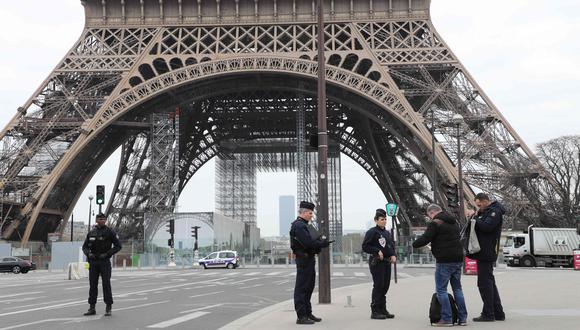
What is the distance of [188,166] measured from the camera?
5597 centimetres

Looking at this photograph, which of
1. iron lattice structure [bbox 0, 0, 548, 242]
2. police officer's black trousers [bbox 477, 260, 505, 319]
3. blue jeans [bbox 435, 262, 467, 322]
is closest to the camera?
blue jeans [bbox 435, 262, 467, 322]

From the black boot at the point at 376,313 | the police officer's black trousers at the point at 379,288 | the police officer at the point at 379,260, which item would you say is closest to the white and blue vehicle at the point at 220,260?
the police officer at the point at 379,260

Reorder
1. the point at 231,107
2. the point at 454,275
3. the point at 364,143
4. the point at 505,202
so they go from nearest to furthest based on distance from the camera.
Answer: the point at 454,275, the point at 505,202, the point at 231,107, the point at 364,143

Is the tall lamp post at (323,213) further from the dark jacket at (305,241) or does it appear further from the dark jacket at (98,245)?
the dark jacket at (98,245)

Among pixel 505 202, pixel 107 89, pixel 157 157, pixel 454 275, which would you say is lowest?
pixel 454 275

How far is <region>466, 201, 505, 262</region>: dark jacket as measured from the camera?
9.02 meters

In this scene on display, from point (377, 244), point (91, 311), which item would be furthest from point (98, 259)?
point (377, 244)

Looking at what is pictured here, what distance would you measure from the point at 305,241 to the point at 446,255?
1.99 m

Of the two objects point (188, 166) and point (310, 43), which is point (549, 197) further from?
point (188, 166)

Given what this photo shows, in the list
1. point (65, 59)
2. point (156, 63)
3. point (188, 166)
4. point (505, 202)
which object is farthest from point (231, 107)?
point (505, 202)

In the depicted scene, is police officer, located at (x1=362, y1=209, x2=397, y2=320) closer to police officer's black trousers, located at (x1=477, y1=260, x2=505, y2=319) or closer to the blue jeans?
the blue jeans

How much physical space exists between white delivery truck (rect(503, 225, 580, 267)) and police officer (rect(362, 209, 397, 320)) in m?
29.5

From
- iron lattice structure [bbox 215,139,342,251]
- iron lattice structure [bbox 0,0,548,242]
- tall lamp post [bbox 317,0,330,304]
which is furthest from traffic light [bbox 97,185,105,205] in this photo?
iron lattice structure [bbox 215,139,342,251]

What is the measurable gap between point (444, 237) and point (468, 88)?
30238 millimetres
